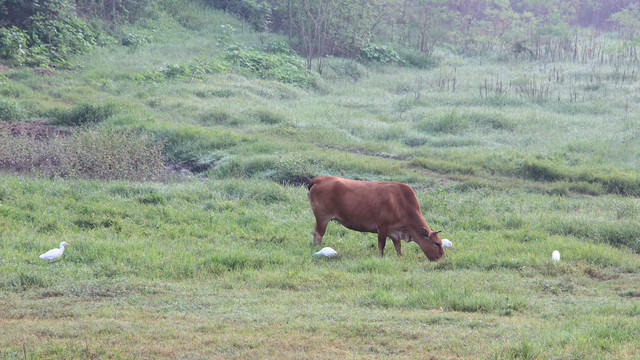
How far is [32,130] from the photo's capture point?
1440cm

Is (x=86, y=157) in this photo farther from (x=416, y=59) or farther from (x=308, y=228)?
(x=416, y=59)

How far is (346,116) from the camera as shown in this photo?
1842 cm

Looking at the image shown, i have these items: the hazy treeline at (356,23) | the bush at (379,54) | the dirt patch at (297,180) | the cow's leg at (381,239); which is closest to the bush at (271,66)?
the hazy treeline at (356,23)

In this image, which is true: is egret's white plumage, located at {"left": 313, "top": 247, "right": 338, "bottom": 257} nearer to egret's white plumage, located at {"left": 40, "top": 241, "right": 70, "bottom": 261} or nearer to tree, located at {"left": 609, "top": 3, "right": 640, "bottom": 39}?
egret's white plumage, located at {"left": 40, "top": 241, "right": 70, "bottom": 261}

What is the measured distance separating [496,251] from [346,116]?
34.5ft

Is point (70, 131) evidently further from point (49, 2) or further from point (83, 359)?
point (83, 359)

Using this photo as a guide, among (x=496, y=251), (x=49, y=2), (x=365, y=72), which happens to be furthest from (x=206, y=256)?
(x=365, y=72)

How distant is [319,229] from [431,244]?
1671mm

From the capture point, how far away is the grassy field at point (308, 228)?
5230 millimetres

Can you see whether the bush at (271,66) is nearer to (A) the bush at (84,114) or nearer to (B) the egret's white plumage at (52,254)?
(A) the bush at (84,114)

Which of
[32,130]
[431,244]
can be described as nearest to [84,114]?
[32,130]

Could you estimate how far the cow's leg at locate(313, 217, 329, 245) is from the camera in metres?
8.73

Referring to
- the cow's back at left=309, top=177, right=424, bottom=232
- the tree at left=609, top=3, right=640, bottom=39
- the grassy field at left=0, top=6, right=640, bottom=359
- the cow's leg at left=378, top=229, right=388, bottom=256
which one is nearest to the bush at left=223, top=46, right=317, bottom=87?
the grassy field at left=0, top=6, right=640, bottom=359

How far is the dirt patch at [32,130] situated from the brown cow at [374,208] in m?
8.35
